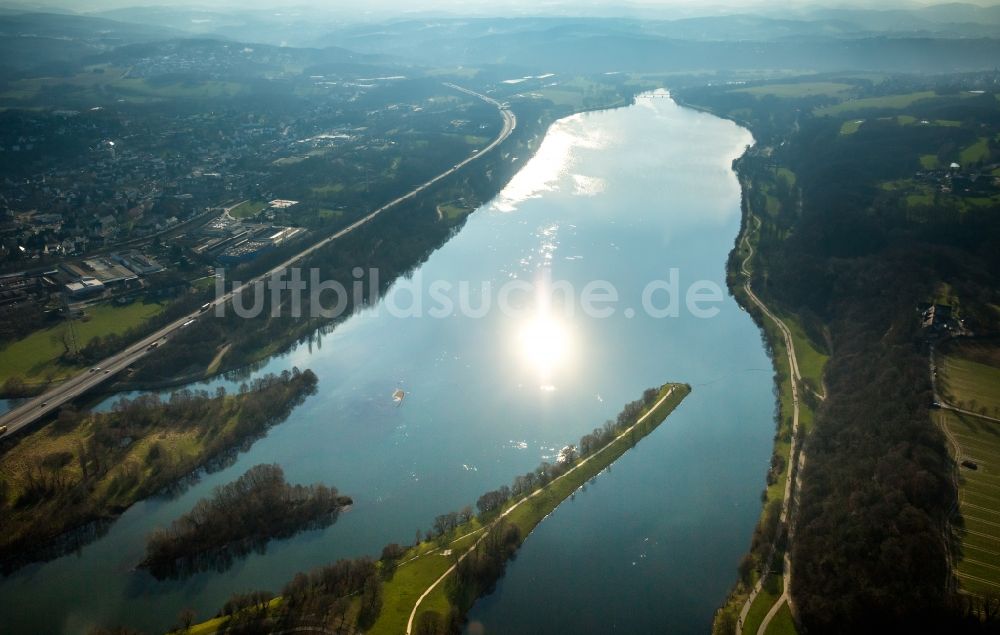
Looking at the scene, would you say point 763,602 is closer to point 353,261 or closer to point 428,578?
point 428,578

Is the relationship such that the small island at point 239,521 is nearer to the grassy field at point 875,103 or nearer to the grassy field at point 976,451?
the grassy field at point 976,451

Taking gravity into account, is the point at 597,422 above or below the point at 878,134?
below

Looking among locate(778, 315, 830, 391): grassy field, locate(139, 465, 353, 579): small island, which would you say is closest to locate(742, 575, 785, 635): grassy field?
locate(778, 315, 830, 391): grassy field

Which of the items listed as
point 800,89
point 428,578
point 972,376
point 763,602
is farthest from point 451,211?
point 800,89

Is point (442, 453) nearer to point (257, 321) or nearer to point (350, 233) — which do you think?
point (257, 321)

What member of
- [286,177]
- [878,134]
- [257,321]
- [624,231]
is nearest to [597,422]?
[257,321]

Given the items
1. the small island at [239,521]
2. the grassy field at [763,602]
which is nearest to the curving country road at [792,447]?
the grassy field at [763,602]
